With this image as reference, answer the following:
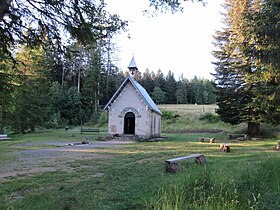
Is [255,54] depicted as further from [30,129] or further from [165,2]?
[30,129]

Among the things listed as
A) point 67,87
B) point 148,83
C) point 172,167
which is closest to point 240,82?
point 172,167

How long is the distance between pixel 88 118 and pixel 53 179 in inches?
1688

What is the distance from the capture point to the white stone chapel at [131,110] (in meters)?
25.4

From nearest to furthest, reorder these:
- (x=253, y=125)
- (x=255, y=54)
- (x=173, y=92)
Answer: (x=255, y=54)
(x=253, y=125)
(x=173, y=92)

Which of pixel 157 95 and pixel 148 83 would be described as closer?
pixel 157 95

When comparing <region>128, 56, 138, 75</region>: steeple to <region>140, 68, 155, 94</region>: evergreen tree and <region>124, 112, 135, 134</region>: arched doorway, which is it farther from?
<region>140, 68, 155, 94</region>: evergreen tree

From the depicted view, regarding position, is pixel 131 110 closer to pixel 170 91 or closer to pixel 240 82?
pixel 240 82

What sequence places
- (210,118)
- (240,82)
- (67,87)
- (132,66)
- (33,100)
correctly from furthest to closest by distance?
(67,87) → (210,118) → (33,100) → (132,66) → (240,82)

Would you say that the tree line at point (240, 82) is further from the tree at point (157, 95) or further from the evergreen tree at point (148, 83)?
the evergreen tree at point (148, 83)

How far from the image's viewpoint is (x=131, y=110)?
2594cm

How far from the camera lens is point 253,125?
2592 cm

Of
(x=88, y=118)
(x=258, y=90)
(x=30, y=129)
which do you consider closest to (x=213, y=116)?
(x=258, y=90)

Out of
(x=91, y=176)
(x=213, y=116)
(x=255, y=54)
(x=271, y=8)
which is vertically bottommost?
(x=91, y=176)

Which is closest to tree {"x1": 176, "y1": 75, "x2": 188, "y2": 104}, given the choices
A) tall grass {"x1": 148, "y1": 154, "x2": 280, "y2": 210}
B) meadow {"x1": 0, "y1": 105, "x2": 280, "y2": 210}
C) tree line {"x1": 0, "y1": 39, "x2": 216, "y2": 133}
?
tree line {"x1": 0, "y1": 39, "x2": 216, "y2": 133}
